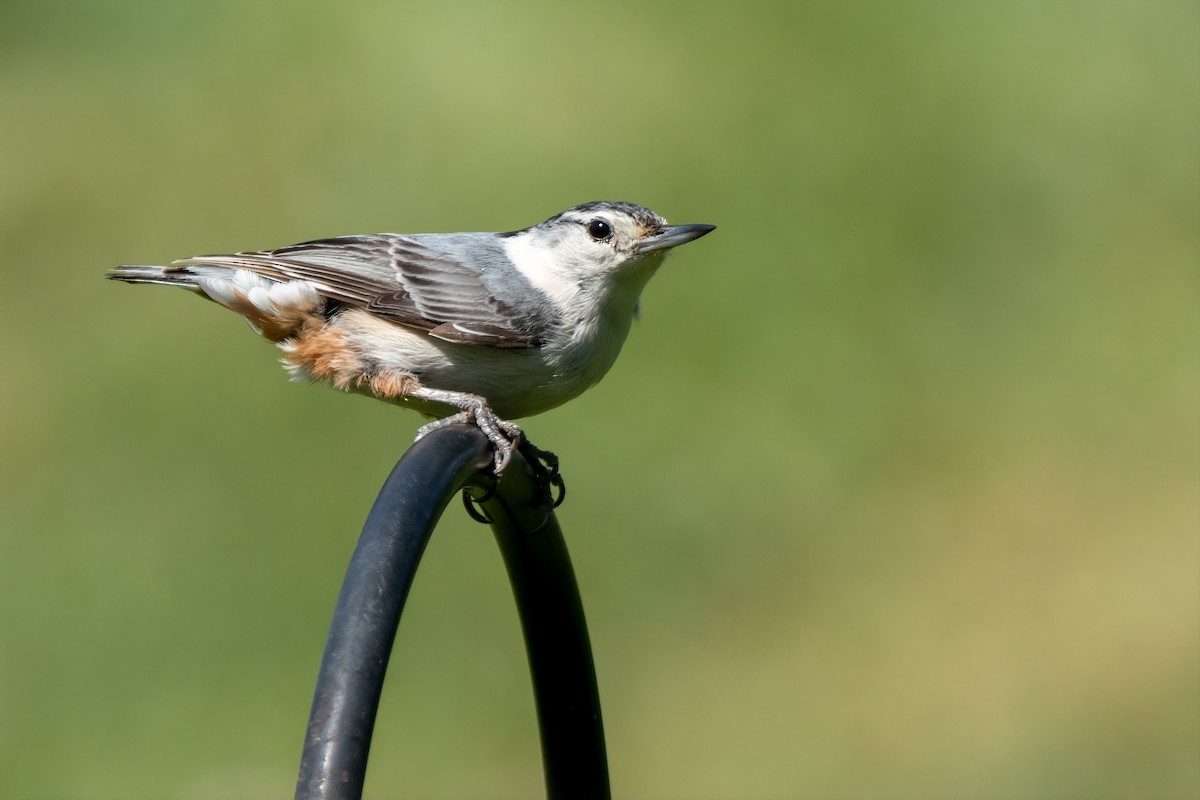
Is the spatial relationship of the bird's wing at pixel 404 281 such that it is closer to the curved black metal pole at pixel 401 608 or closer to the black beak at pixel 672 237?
the black beak at pixel 672 237

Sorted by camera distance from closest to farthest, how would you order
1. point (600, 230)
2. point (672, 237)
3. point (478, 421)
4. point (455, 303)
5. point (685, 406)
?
1. point (478, 421)
2. point (455, 303)
3. point (672, 237)
4. point (600, 230)
5. point (685, 406)

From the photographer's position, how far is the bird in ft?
11.1

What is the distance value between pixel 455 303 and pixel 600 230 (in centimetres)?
46

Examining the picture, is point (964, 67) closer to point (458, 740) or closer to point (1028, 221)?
point (1028, 221)

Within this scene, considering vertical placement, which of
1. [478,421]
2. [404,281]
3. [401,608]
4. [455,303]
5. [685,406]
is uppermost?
[685,406]

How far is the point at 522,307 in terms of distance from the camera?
3.47m

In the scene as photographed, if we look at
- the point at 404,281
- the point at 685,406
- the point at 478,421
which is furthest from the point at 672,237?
the point at 685,406

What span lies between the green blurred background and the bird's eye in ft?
6.48


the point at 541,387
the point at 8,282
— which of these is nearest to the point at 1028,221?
the point at 541,387

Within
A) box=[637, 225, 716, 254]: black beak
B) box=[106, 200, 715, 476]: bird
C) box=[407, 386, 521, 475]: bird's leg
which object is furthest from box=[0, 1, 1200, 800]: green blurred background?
box=[637, 225, 716, 254]: black beak

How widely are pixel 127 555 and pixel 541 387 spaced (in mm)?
2717

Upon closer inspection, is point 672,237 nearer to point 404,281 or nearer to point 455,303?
point 455,303

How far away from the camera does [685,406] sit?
6172 mm

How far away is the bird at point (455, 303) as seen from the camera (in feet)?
11.1
